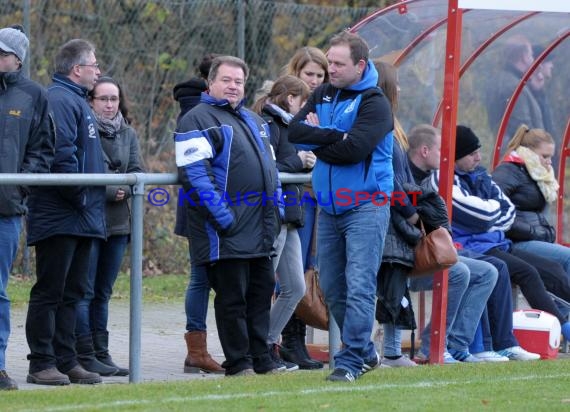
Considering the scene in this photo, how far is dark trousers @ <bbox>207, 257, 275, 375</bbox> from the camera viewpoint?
25.4 feet

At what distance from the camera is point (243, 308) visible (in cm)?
781

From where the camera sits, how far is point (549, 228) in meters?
10.4

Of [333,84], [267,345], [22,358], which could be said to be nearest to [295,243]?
[267,345]

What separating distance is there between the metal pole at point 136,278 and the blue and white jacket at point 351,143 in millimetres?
952

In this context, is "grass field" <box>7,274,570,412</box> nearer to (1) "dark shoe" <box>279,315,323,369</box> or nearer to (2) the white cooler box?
(1) "dark shoe" <box>279,315,323,369</box>

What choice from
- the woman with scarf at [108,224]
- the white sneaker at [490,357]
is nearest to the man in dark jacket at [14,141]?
the woman with scarf at [108,224]

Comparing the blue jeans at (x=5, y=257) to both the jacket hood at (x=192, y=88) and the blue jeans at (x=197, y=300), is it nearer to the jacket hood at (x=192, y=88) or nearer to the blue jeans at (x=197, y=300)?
the blue jeans at (x=197, y=300)

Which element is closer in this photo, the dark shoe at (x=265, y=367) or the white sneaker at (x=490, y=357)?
the dark shoe at (x=265, y=367)

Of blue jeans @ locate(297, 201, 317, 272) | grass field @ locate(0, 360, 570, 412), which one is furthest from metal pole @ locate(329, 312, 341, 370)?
grass field @ locate(0, 360, 570, 412)

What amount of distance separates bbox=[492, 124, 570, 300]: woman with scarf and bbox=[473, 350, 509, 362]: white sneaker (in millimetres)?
1158

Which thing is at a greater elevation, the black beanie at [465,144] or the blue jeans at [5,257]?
the black beanie at [465,144]

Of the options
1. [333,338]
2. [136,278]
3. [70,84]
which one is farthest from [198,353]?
[70,84]

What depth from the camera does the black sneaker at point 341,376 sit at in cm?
739

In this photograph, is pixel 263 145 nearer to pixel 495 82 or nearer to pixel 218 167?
pixel 218 167
